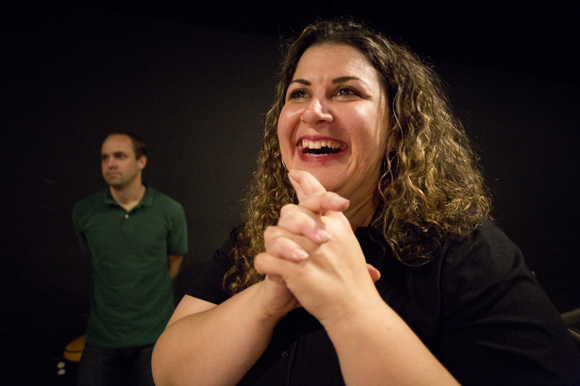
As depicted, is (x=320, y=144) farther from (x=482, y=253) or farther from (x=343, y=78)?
(x=482, y=253)

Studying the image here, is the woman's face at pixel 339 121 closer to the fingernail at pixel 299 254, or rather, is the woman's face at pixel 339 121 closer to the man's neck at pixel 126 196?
the fingernail at pixel 299 254

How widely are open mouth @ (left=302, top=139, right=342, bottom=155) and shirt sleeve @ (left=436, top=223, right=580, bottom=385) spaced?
0.43 meters

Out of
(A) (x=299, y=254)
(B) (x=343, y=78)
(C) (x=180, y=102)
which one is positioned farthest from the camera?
(C) (x=180, y=102)

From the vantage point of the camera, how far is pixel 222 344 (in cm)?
76

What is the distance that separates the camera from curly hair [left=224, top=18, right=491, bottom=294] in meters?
0.82

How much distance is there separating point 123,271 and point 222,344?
1552 millimetres

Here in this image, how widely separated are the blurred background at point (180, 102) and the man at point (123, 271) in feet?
0.93

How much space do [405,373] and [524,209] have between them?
2.95 meters

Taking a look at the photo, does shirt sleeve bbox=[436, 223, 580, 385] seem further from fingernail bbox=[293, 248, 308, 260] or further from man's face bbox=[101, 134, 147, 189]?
man's face bbox=[101, 134, 147, 189]

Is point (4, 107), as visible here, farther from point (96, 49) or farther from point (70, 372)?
point (70, 372)

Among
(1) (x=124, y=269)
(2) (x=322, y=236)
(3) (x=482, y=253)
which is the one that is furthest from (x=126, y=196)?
(3) (x=482, y=253)

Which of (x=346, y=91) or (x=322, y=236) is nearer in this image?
(x=322, y=236)

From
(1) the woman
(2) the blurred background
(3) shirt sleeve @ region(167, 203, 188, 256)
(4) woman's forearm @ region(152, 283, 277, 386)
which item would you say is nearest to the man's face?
(2) the blurred background

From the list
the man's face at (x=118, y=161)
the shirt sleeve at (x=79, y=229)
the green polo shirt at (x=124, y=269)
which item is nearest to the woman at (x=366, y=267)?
the green polo shirt at (x=124, y=269)
